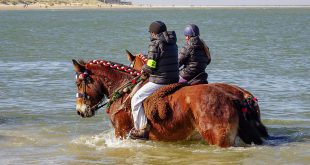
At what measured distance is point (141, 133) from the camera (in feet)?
34.1

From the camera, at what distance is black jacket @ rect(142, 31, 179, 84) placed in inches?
395

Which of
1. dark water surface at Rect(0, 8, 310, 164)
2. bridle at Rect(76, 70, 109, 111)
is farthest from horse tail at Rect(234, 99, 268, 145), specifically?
bridle at Rect(76, 70, 109, 111)

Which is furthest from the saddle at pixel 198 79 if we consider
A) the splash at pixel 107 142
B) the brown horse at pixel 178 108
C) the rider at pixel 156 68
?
the splash at pixel 107 142

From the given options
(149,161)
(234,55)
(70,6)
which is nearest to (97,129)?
(149,161)

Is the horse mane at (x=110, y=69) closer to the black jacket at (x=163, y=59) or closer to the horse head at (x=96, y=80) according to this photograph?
the horse head at (x=96, y=80)

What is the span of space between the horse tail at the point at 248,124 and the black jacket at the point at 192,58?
127 centimetres

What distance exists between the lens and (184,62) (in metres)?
10.8

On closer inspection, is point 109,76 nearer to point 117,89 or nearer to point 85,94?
point 117,89

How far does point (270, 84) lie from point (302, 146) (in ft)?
28.4

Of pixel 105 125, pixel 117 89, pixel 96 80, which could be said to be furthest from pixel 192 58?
pixel 105 125

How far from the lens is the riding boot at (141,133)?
408 inches

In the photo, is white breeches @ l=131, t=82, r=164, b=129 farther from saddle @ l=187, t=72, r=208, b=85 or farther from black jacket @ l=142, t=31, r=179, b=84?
saddle @ l=187, t=72, r=208, b=85

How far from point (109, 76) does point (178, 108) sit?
145 centimetres

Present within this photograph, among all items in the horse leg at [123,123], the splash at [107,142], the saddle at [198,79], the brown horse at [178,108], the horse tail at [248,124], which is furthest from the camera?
the saddle at [198,79]
